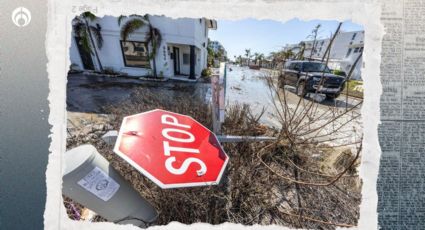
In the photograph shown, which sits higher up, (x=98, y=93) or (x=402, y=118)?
(x=98, y=93)

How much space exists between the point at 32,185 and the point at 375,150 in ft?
6.00

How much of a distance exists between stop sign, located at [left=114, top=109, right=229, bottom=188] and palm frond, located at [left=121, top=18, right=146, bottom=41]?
240 inches

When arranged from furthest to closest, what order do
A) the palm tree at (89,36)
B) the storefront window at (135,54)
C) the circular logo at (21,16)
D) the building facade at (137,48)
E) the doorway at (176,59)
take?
the doorway at (176,59) → the storefront window at (135,54) → the building facade at (137,48) → the palm tree at (89,36) → the circular logo at (21,16)

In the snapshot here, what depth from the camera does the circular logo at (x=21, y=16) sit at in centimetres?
84

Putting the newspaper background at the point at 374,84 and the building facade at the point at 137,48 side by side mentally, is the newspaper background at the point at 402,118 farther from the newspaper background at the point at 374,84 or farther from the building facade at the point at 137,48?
the building facade at the point at 137,48

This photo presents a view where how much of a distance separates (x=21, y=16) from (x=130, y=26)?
580 cm

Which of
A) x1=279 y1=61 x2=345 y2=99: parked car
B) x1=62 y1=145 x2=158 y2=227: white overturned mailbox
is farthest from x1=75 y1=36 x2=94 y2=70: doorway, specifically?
x1=62 y1=145 x2=158 y2=227: white overturned mailbox

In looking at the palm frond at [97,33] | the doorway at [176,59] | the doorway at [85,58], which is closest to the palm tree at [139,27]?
the palm frond at [97,33]

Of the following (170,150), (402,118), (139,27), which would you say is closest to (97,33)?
(139,27)

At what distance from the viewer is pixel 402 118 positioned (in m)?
1.01

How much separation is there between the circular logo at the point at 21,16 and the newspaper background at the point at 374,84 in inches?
3.8

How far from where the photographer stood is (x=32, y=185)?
894 mm

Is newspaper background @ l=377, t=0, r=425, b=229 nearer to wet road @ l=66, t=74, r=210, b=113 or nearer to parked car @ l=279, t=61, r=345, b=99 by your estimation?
wet road @ l=66, t=74, r=210, b=113

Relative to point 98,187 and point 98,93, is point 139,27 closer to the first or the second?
point 98,93
